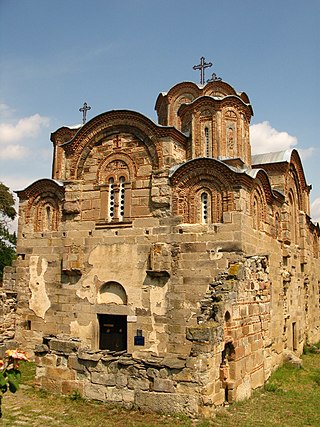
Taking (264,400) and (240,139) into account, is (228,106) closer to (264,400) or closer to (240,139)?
(240,139)

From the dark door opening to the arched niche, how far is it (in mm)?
461

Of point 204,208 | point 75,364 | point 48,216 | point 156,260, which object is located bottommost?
point 75,364

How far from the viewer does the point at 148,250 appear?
11.8 m

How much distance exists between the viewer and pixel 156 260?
1148cm

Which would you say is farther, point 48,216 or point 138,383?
point 48,216

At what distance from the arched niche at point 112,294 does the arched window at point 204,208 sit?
2.97 meters

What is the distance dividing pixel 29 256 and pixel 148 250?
14.1 feet

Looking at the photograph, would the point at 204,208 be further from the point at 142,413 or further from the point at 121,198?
the point at 142,413

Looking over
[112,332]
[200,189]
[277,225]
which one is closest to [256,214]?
[200,189]

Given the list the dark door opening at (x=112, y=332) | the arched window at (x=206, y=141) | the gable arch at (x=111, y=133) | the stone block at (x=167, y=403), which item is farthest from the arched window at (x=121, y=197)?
the stone block at (x=167, y=403)

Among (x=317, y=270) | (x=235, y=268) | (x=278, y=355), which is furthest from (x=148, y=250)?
(x=317, y=270)

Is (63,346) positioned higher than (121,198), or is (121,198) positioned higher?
(121,198)

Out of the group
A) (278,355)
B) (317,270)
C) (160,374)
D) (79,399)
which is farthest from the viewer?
(317,270)

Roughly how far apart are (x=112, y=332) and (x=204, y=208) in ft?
14.3
